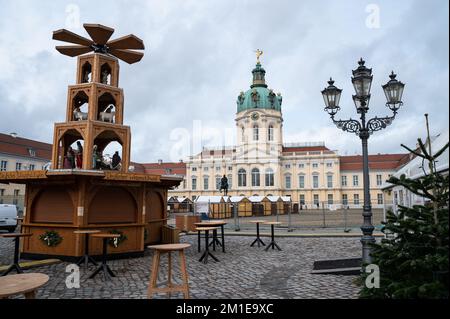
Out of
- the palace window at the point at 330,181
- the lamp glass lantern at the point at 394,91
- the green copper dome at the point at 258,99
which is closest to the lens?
the lamp glass lantern at the point at 394,91

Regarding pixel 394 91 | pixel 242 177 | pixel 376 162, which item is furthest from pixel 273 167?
pixel 394 91

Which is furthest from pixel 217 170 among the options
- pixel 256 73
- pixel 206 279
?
pixel 206 279

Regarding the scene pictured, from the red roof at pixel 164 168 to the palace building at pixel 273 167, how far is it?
6.82m

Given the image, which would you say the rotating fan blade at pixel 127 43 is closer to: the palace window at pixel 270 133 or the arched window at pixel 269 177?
the arched window at pixel 269 177

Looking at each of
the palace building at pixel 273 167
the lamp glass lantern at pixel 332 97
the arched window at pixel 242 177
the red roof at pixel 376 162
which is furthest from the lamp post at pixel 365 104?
the red roof at pixel 376 162

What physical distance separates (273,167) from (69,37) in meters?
59.4

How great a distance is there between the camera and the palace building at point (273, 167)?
6875 cm

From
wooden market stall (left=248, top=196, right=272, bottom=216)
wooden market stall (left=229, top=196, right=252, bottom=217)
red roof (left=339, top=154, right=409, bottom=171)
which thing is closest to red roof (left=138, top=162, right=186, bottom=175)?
red roof (left=339, top=154, right=409, bottom=171)

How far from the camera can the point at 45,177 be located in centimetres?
969

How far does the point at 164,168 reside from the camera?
266ft

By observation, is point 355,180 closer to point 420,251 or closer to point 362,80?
point 362,80

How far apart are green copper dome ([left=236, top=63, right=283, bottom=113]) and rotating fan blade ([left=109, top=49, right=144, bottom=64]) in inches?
2313

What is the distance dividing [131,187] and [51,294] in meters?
4.79
